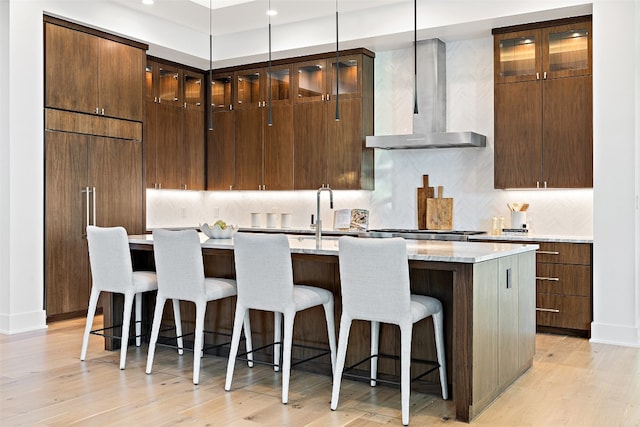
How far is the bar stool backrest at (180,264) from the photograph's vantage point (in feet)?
13.1

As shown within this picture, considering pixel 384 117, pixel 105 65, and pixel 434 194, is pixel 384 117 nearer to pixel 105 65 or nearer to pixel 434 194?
pixel 434 194

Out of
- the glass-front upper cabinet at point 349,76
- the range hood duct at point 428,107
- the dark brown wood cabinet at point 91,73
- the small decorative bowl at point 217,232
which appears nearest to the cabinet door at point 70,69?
the dark brown wood cabinet at point 91,73

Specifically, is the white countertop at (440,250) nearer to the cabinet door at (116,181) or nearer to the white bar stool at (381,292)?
the white bar stool at (381,292)

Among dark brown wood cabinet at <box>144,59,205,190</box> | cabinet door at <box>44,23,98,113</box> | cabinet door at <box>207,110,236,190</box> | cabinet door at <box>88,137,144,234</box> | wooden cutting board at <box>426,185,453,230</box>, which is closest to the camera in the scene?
cabinet door at <box>44,23,98,113</box>

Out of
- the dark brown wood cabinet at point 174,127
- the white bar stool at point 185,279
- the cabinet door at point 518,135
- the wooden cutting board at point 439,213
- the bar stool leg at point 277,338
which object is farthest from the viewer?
the dark brown wood cabinet at point 174,127

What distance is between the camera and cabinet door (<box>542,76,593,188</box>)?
554 centimetres

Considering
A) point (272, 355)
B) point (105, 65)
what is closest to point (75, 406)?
point (272, 355)

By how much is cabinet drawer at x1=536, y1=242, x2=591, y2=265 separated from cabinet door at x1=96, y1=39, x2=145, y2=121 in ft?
13.5

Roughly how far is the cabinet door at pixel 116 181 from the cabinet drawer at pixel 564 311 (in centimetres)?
395

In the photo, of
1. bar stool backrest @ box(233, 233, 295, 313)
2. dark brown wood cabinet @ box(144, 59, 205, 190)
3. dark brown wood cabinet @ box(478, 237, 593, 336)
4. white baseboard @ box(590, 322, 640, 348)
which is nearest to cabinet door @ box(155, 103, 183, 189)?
dark brown wood cabinet @ box(144, 59, 205, 190)

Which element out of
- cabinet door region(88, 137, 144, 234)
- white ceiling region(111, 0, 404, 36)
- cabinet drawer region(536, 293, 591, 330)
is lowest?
cabinet drawer region(536, 293, 591, 330)

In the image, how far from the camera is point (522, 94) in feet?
19.1

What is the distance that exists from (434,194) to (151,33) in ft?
10.9

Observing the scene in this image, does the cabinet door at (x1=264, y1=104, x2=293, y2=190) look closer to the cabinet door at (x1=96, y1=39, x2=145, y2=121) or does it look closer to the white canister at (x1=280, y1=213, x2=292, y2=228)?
the white canister at (x1=280, y1=213, x2=292, y2=228)
